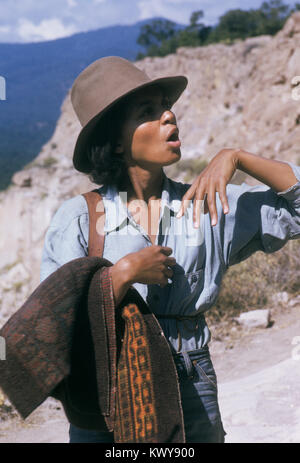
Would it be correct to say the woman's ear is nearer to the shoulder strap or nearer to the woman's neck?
the woman's neck

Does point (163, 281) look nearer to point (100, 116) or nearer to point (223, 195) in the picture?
point (223, 195)

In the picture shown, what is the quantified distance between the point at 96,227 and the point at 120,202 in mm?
139

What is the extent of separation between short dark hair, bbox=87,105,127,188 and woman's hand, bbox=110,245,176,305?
1.43 feet

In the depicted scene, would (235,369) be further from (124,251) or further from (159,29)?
(159,29)

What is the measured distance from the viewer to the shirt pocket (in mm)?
1782

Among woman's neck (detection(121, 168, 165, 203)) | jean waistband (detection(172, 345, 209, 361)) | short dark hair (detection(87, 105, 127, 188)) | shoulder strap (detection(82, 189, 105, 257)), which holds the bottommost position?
jean waistband (detection(172, 345, 209, 361))

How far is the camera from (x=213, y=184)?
1.75m

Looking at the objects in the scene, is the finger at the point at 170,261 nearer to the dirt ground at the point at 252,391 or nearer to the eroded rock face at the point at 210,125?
the dirt ground at the point at 252,391

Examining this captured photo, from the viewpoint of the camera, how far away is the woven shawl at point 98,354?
1.50 meters

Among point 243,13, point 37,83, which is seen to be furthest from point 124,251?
point 243,13

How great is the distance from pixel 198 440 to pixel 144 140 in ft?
3.16

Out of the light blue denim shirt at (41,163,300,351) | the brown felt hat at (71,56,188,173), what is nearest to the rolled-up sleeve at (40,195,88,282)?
the light blue denim shirt at (41,163,300,351)

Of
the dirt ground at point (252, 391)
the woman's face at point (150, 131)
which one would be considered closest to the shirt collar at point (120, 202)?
the woman's face at point (150, 131)

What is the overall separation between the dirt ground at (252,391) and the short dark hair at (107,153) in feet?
6.08
